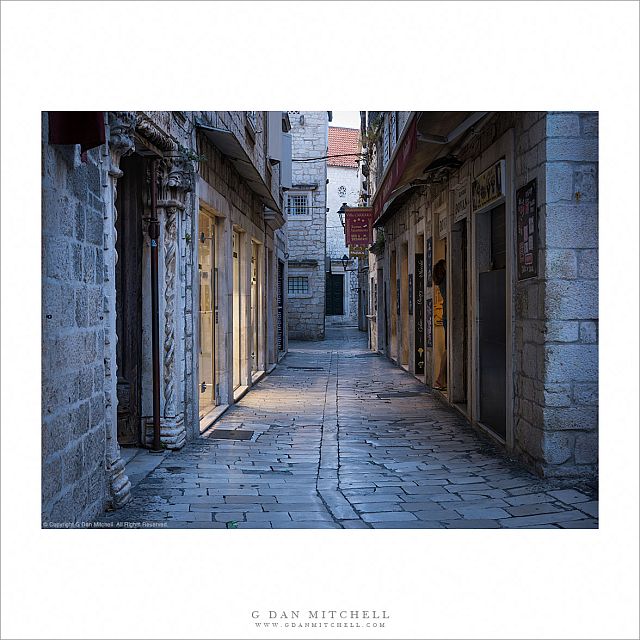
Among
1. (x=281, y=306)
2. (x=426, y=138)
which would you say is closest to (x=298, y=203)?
(x=281, y=306)

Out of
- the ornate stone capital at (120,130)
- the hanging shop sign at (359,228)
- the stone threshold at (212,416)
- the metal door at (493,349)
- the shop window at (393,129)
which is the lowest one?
the stone threshold at (212,416)

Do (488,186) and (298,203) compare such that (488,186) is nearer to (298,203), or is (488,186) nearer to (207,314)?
(207,314)

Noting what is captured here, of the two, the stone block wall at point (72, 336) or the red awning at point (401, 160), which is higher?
the red awning at point (401, 160)

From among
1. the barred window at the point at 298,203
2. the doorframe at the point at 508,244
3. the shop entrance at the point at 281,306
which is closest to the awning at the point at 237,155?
the doorframe at the point at 508,244

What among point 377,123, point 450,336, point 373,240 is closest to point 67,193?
point 450,336

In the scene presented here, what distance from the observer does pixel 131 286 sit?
6785 millimetres

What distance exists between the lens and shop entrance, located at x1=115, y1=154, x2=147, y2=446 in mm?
6781

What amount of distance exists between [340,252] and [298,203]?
17.3 metres

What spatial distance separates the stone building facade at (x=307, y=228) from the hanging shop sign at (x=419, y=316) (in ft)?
41.3

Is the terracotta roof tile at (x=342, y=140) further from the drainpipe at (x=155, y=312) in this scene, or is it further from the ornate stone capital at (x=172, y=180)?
the drainpipe at (x=155, y=312)

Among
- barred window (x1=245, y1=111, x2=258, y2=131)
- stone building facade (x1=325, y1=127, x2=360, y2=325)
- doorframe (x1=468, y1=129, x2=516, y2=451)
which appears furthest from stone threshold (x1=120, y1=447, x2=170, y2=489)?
stone building facade (x1=325, y1=127, x2=360, y2=325)

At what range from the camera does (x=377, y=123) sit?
19.0 metres

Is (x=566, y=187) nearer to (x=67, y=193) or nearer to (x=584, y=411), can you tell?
(x=584, y=411)

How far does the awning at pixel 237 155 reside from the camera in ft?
26.0
